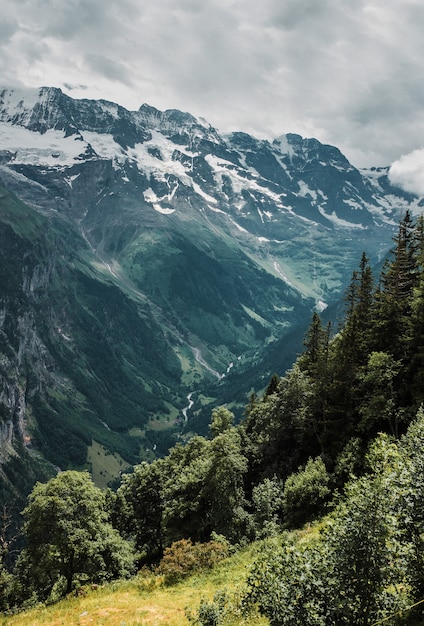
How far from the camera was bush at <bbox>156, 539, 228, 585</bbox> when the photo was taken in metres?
42.7

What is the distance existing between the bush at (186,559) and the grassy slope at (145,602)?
0.99 m

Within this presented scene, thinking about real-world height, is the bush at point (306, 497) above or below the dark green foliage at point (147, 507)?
above

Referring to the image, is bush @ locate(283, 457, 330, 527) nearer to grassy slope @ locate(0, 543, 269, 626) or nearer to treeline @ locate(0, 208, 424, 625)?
treeline @ locate(0, 208, 424, 625)

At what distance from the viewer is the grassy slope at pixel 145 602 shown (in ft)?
104

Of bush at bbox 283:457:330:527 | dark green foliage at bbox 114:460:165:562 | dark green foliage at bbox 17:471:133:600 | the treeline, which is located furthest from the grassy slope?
dark green foliage at bbox 114:460:165:562

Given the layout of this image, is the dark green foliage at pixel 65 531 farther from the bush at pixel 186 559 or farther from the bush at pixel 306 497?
the bush at pixel 306 497

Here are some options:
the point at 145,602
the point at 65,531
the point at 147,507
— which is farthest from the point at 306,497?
the point at 147,507

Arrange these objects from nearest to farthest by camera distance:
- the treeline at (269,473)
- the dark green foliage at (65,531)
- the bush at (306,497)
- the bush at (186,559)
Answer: the bush at (186,559)
the dark green foliage at (65,531)
the bush at (306,497)
the treeline at (269,473)

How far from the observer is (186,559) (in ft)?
143

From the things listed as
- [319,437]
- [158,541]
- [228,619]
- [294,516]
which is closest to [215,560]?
[294,516]

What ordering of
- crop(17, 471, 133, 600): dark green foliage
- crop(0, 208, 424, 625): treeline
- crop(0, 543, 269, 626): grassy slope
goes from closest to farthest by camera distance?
crop(0, 543, 269, 626): grassy slope → crop(17, 471, 133, 600): dark green foliage → crop(0, 208, 424, 625): treeline

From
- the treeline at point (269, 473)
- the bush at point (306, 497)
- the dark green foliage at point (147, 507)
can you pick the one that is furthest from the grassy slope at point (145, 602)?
the dark green foliage at point (147, 507)

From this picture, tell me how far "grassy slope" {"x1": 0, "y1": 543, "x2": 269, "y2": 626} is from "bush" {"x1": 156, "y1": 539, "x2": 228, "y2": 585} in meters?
0.99

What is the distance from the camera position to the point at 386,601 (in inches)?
721
